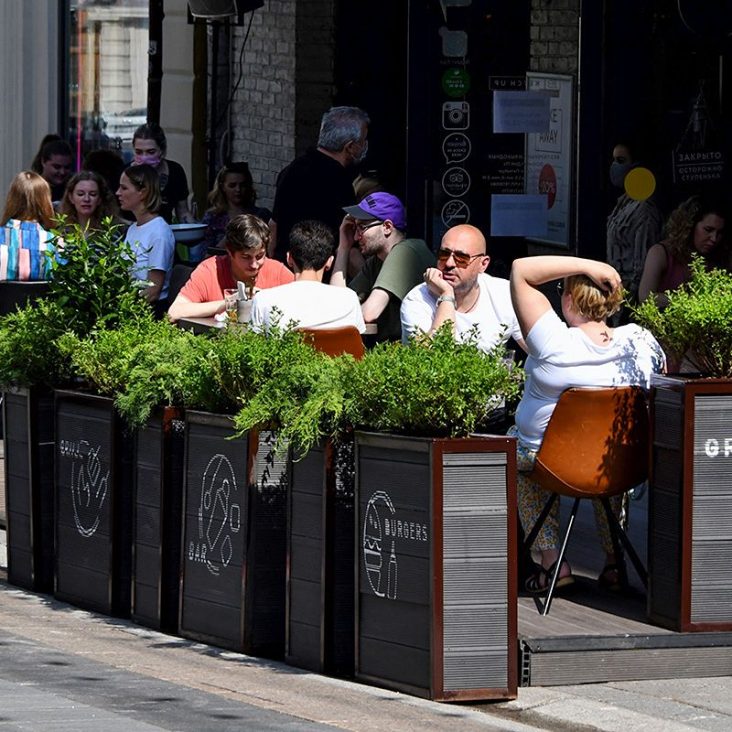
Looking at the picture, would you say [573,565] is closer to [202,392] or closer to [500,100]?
[202,392]

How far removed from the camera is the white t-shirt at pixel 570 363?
274 inches

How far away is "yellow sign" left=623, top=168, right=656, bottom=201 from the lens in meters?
11.4

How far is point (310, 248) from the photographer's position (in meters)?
8.41

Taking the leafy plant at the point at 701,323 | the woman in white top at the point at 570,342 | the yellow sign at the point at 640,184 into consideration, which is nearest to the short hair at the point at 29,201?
the yellow sign at the point at 640,184

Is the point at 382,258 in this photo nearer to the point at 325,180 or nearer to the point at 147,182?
the point at 325,180

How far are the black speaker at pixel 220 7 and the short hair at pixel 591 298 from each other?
792cm

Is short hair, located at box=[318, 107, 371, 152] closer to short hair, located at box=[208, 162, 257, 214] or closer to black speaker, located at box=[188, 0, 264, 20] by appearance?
short hair, located at box=[208, 162, 257, 214]

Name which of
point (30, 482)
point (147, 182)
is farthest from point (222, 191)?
point (30, 482)

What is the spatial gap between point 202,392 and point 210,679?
113cm

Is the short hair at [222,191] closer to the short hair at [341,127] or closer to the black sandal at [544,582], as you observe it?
the short hair at [341,127]

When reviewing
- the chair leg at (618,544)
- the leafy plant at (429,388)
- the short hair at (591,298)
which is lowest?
the chair leg at (618,544)

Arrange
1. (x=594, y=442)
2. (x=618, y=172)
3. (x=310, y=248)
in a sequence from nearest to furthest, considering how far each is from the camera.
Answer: (x=594, y=442), (x=310, y=248), (x=618, y=172)

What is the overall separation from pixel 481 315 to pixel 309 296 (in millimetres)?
734

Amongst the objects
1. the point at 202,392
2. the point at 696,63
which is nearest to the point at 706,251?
the point at 696,63
